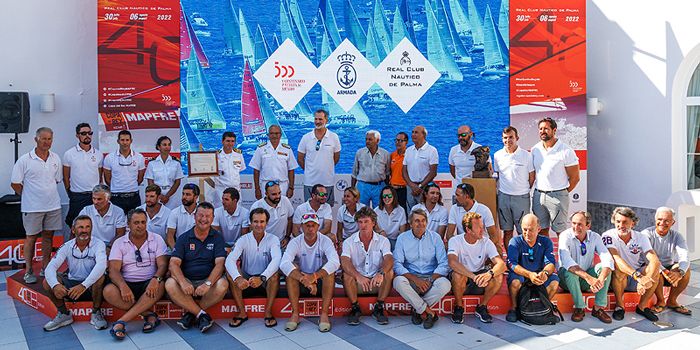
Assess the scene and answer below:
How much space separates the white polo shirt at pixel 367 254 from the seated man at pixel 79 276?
6.89 ft

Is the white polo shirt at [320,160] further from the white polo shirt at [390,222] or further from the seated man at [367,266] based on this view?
the seated man at [367,266]

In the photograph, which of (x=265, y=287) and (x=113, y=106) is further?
(x=113, y=106)

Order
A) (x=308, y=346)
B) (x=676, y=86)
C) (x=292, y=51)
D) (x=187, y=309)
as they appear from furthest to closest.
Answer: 1. (x=292, y=51)
2. (x=676, y=86)
3. (x=187, y=309)
4. (x=308, y=346)

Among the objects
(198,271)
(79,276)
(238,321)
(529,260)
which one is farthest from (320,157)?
(79,276)

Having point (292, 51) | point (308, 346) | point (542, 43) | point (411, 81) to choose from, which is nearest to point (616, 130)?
point (542, 43)

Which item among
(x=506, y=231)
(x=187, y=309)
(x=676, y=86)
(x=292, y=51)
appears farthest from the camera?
(x=292, y=51)

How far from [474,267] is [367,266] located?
0.95 m

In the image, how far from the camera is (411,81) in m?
8.20

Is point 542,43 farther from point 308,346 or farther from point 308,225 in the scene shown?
point 308,346

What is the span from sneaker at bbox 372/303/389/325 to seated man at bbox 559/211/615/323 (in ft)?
5.25

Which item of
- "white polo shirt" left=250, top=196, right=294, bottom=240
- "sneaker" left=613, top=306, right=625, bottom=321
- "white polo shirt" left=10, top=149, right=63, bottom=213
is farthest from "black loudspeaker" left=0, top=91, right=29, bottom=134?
"sneaker" left=613, top=306, right=625, bottom=321

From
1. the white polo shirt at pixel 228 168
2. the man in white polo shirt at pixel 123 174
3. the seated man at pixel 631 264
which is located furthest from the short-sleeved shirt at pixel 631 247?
the man in white polo shirt at pixel 123 174

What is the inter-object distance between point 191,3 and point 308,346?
209 inches

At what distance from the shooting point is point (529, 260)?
503cm
